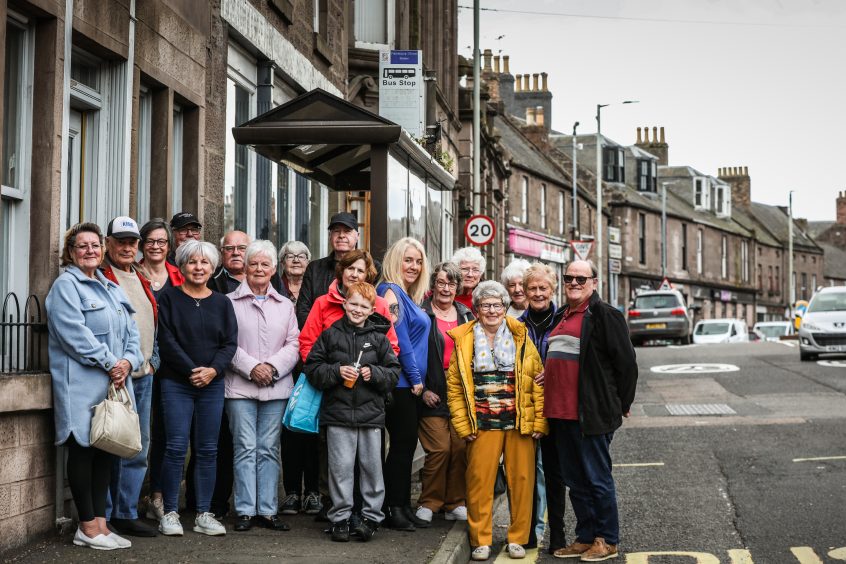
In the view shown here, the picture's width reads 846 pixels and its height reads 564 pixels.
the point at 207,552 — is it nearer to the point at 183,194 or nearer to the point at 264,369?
the point at 264,369

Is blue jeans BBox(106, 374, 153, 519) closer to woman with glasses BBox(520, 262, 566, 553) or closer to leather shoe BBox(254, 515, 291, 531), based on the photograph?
leather shoe BBox(254, 515, 291, 531)

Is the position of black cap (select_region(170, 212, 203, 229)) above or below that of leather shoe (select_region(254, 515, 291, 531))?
above

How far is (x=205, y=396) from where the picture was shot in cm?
774

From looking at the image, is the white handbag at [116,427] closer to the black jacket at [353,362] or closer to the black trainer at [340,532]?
the black jacket at [353,362]

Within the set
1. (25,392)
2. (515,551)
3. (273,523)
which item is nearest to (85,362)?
(25,392)

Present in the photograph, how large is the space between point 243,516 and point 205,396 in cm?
92

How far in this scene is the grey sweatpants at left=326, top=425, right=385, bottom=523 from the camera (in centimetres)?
770

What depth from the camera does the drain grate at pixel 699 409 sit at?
16094 mm

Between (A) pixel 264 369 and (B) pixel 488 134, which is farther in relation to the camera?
(B) pixel 488 134

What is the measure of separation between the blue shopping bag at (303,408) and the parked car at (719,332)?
1547 inches

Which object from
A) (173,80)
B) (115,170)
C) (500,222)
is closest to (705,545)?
(115,170)

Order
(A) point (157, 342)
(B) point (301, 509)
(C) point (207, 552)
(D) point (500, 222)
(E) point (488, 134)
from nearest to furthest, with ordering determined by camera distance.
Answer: (C) point (207, 552), (A) point (157, 342), (B) point (301, 509), (E) point (488, 134), (D) point (500, 222)

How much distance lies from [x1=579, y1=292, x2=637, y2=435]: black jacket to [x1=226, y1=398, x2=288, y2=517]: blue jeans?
2.15 m

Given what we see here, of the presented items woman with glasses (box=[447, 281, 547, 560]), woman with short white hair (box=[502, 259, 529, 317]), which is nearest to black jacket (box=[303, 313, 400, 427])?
woman with glasses (box=[447, 281, 547, 560])
